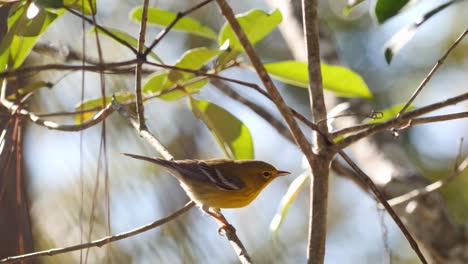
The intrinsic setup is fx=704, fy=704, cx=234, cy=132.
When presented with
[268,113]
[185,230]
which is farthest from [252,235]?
[268,113]

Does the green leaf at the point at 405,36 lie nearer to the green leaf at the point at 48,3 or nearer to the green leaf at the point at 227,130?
the green leaf at the point at 227,130

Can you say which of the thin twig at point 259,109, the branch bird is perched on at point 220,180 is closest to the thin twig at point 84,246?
the branch bird is perched on at point 220,180

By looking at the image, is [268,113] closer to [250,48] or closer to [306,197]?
[250,48]

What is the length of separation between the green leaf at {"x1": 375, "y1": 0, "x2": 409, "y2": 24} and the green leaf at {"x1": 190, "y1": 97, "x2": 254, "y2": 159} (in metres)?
0.74

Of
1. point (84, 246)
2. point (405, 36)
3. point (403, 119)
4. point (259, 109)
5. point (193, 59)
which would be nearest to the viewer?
point (403, 119)

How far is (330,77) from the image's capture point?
2322 millimetres

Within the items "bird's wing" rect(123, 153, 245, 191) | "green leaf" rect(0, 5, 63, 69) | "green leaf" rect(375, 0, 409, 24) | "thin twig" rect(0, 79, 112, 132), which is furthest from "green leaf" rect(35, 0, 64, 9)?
"bird's wing" rect(123, 153, 245, 191)

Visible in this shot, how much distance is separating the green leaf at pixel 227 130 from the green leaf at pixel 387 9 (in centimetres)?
74

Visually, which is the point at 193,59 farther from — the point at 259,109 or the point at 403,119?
the point at 403,119

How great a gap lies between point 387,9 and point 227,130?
78cm

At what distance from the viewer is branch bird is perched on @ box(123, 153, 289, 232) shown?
262 cm

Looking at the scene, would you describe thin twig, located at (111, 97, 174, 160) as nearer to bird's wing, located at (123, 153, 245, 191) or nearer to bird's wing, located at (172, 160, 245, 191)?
bird's wing, located at (123, 153, 245, 191)

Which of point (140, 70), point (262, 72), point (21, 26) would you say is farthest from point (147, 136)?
point (262, 72)

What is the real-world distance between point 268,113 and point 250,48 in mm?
1618
